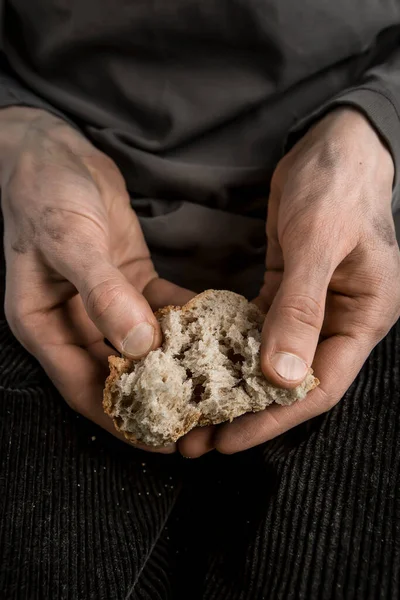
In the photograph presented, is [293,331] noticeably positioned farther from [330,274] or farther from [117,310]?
[117,310]

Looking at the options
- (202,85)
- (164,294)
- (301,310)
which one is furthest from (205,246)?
(301,310)

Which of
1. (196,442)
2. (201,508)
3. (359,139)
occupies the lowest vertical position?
(201,508)

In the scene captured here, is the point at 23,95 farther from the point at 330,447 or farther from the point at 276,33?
the point at 330,447

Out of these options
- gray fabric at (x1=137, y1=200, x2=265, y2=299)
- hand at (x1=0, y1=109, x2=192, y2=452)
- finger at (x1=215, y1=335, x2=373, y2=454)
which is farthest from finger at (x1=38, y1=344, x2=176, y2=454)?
gray fabric at (x1=137, y1=200, x2=265, y2=299)

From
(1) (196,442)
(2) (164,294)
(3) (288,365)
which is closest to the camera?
(3) (288,365)

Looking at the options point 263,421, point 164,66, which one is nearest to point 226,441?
point 263,421

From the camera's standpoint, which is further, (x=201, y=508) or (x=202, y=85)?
(x=202, y=85)

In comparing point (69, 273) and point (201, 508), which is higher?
point (69, 273)

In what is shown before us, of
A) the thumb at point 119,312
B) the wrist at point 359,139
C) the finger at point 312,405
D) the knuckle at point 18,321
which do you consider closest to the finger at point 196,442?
the finger at point 312,405
